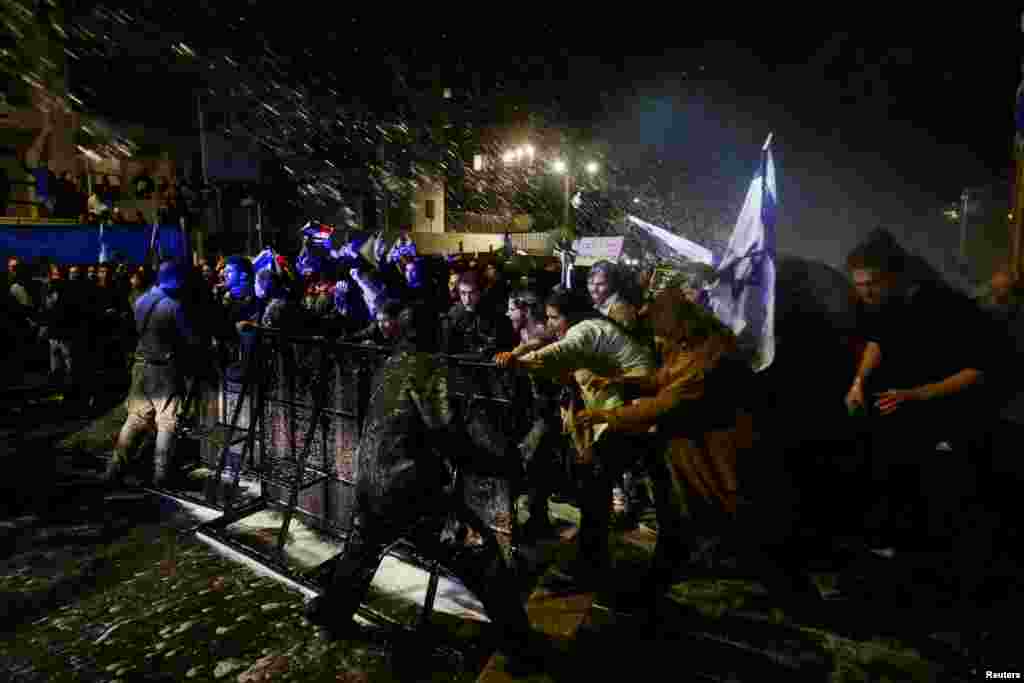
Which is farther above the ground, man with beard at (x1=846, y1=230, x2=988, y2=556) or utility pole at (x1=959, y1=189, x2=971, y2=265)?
utility pole at (x1=959, y1=189, x2=971, y2=265)

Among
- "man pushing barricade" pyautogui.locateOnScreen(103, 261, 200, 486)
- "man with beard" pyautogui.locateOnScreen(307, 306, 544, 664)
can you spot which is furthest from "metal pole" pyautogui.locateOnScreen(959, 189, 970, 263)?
"man pushing barricade" pyautogui.locateOnScreen(103, 261, 200, 486)

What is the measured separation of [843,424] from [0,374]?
1335 centimetres

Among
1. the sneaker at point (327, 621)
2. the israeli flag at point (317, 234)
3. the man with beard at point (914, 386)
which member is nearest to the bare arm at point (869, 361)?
the man with beard at point (914, 386)

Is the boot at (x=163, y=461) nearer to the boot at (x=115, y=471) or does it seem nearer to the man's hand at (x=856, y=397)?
the boot at (x=115, y=471)

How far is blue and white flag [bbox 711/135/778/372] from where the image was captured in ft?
11.2

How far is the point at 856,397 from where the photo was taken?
370cm

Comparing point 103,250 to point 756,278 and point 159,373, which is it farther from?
point 756,278

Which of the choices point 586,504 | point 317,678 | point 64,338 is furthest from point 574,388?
point 64,338

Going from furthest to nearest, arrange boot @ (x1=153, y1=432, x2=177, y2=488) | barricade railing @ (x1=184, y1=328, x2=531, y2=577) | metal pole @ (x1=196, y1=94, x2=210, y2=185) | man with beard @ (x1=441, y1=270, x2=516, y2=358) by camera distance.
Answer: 1. metal pole @ (x1=196, y1=94, x2=210, y2=185)
2. man with beard @ (x1=441, y1=270, x2=516, y2=358)
3. boot @ (x1=153, y1=432, x2=177, y2=488)
4. barricade railing @ (x1=184, y1=328, x2=531, y2=577)

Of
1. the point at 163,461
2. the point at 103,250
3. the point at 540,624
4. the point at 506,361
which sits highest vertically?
the point at 103,250

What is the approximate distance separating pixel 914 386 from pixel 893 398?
19cm

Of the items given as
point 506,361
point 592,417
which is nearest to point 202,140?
point 506,361

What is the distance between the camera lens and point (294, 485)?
447 centimetres

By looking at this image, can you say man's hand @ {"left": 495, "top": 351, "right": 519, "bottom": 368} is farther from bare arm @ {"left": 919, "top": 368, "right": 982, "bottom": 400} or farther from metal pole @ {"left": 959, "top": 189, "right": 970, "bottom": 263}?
metal pole @ {"left": 959, "top": 189, "right": 970, "bottom": 263}
